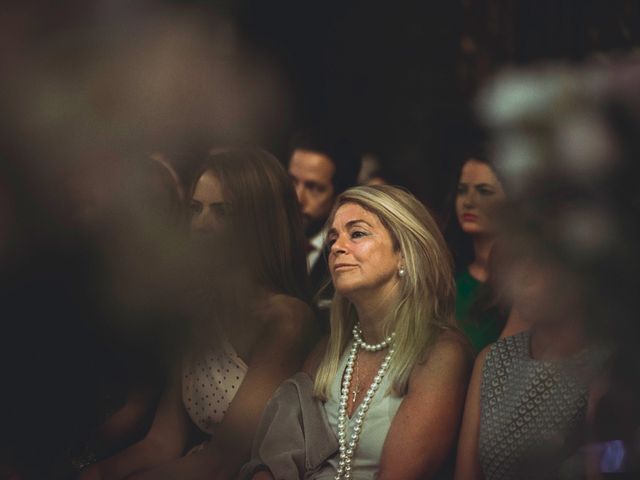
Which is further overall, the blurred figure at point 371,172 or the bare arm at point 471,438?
the blurred figure at point 371,172

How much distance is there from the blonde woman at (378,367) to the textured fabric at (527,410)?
0.11 meters

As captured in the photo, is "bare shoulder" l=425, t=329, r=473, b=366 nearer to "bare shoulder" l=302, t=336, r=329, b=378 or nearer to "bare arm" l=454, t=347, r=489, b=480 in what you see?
"bare arm" l=454, t=347, r=489, b=480

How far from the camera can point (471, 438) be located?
2.29 meters

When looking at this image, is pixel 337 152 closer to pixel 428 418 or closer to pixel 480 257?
pixel 480 257

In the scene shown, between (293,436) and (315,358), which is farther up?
(315,358)

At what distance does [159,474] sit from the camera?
2670 mm

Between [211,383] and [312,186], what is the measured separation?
42.9 inches

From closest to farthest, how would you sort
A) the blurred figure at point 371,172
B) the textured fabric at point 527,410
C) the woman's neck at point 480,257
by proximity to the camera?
the textured fabric at point 527,410 → the woman's neck at point 480,257 → the blurred figure at point 371,172

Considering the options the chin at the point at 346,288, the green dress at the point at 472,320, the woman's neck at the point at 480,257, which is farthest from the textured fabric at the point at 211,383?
the woman's neck at the point at 480,257

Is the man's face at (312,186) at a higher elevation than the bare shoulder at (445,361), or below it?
higher

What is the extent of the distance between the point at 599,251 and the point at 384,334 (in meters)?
0.69

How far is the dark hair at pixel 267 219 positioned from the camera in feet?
9.05

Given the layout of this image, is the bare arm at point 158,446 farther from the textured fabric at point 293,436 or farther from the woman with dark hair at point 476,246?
the woman with dark hair at point 476,246

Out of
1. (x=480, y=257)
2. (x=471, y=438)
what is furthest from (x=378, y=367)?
(x=480, y=257)
